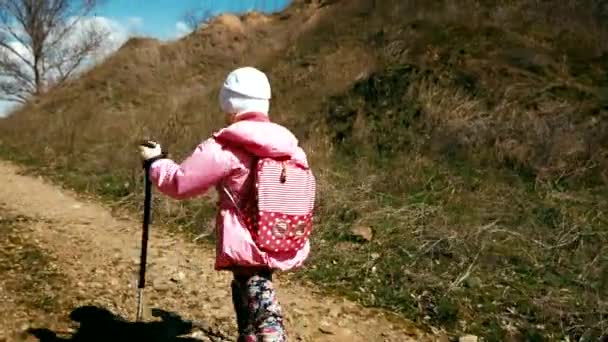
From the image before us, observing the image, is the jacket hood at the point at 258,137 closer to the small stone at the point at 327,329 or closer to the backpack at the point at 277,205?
the backpack at the point at 277,205

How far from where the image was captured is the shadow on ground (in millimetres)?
3098

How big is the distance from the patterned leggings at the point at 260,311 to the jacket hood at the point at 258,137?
49cm

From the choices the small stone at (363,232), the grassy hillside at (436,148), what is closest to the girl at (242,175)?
the grassy hillside at (436,148)

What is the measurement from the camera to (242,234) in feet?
7.29

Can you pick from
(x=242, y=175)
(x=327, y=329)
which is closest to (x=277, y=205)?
(x=242, y=175)

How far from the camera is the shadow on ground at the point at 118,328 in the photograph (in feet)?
10.2

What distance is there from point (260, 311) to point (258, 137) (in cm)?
67

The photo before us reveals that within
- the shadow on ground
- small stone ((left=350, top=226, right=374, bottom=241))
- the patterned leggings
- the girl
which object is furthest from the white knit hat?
small stone ((left=350, top=226, right=374, bottom=241))

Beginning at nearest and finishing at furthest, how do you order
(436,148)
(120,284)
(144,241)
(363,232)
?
(144,241)
(120,284)
(363,232)
(436,148)

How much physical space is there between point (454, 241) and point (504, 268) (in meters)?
0.41

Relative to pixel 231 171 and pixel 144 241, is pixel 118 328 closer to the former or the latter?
pixel 144 241

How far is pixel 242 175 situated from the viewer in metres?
2.21

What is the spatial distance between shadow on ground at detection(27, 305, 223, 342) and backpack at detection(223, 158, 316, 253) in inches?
49.8

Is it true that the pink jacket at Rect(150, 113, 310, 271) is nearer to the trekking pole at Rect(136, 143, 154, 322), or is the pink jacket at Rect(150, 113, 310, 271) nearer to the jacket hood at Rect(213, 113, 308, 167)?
the jacket hood at Rect(213, 113, 308, 167)
